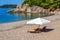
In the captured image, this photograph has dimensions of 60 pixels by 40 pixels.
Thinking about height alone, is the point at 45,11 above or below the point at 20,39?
below

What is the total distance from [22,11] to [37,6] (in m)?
8.64

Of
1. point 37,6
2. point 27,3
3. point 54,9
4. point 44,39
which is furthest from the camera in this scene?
point 27,3

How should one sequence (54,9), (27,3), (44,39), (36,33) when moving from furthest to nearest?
(27,3) → (54,9) → (36,33) → (44,39)

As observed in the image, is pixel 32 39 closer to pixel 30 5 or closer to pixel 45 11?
pixel 45 11

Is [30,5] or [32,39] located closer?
[32,39]

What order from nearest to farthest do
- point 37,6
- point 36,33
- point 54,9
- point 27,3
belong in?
point 36,33, point 54,9, point 37,6, point 27,3

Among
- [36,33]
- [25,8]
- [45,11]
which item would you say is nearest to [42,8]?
[45,11]

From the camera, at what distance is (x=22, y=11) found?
306 feet

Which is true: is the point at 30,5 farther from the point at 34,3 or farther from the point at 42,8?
the point at 42,8

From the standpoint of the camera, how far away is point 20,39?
64.9ft

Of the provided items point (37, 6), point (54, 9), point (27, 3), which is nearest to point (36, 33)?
point (54, 9)

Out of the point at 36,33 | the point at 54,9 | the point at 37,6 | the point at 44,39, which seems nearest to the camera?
the point at 44,39

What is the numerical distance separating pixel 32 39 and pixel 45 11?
2501 inches

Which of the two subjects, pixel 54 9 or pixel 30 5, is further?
pixel 30 5
